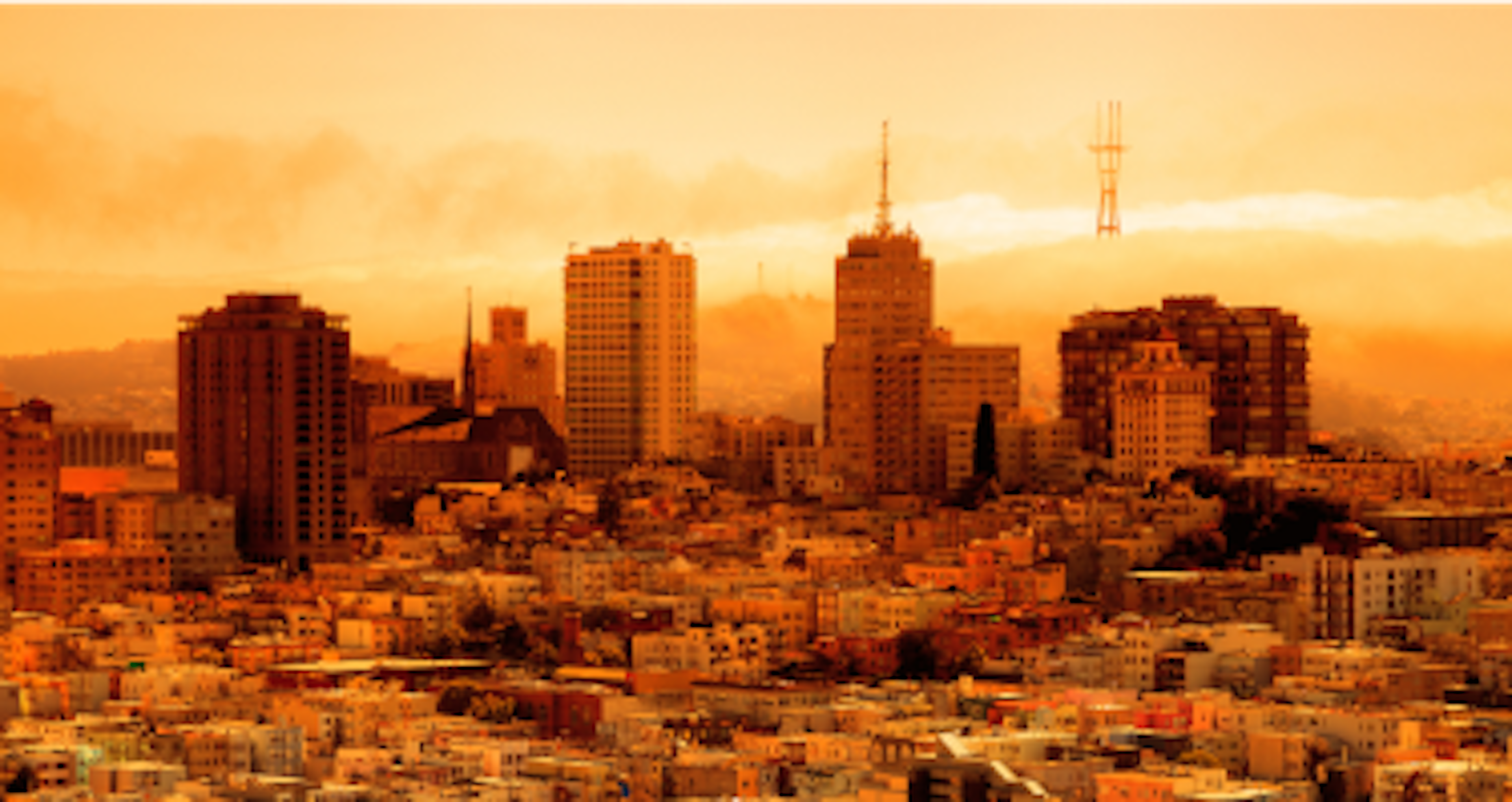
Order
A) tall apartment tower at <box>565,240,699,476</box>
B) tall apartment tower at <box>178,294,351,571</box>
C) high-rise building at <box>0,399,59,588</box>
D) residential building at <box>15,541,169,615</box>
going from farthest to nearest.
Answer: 1. tall apartment tower at <box>565,240,699,476</box>
2. tall apartment tower at <box>178,294,351,571</box>
3. high-rise building at <box>0,399,59,588</box>
4. residential building at <box>15,541,169,615</box>

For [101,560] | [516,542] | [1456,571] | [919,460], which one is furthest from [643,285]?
[1456,571]

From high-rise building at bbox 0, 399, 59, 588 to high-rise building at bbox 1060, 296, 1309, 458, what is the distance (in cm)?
2672

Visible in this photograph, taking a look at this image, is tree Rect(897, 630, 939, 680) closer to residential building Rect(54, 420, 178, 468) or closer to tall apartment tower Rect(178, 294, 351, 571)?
tall apartment tower Rect(178, 294, 351, 571)

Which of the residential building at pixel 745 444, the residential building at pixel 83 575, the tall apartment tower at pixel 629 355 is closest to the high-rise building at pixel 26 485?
the residential building at pixel 83 575

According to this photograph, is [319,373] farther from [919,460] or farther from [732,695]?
[732,695]

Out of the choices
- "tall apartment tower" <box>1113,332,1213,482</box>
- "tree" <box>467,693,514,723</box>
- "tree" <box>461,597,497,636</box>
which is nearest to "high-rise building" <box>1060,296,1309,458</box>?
"tall apartment tower" <box>1113,332,1213,482</box>

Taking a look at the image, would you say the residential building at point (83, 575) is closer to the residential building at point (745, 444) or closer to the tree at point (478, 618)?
the tree at point (478, 618)

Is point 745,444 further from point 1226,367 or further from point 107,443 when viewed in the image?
point 107,443

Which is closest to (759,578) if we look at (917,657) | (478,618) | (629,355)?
(478,618)

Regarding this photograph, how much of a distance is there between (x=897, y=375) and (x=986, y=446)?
6.76m

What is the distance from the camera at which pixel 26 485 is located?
280 feet

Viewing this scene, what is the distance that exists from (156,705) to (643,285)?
161 ft

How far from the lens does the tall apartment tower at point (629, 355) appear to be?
108m

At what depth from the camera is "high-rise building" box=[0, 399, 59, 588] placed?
84375mm
